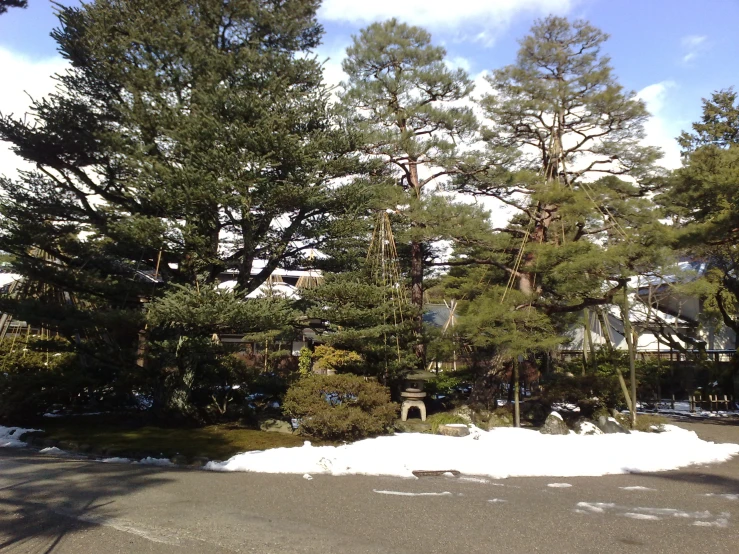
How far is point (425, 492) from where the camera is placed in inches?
268

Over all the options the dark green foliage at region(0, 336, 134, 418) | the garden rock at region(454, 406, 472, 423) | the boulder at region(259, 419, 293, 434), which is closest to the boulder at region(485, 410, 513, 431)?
the garden rock at region(454, 406, 472, 423)

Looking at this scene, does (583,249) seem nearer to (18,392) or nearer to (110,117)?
(110,117)

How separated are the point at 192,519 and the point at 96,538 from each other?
86 cm

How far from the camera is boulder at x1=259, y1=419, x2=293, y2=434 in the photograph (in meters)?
11.2

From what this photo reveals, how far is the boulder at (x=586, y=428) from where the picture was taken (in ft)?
37.1

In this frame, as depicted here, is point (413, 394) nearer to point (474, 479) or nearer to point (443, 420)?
point (443, 420)

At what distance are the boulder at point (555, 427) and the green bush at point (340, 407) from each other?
3162 mm

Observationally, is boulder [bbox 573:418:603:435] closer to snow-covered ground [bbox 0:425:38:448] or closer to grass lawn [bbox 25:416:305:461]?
grass lawn [bbox 25:416:305:461]

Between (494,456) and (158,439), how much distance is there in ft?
19.5

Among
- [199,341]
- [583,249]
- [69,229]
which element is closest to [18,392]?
[69,229]

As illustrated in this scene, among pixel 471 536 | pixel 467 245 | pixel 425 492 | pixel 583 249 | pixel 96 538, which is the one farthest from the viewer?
pixel 467 245

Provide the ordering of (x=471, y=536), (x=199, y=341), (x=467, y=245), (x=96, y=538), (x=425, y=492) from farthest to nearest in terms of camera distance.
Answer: (x=467, y=245)
(x=199, y=341)
(x=425, y=492)
(x=471, y=536)
(x=96, y=538)

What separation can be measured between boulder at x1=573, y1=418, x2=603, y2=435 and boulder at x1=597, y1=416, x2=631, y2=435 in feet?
0.33

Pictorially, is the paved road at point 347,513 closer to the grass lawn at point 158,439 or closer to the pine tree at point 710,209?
the grass lawn at point 158,439
